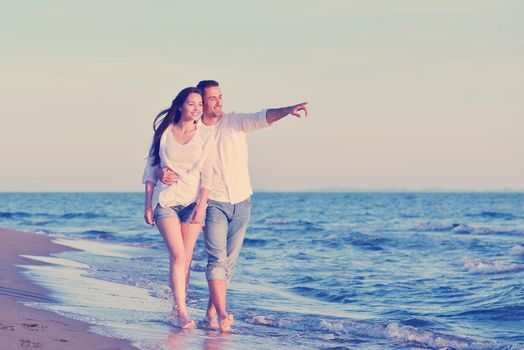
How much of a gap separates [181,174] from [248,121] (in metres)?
0.65

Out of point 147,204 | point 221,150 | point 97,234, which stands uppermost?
point 221,150

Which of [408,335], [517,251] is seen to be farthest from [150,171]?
[517,251]

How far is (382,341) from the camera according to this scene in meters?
7.49

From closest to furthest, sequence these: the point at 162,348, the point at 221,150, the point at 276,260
A: the point at 162,348 < the point at 221,150 < the point at 276,260

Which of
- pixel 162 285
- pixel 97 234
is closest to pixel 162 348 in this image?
pixel 162 285

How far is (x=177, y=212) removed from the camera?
6.67 metres

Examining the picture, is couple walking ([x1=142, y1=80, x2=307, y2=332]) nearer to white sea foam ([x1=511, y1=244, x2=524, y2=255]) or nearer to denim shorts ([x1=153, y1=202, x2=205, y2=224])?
denim shorts ([x1=153, y1=202, x2=205, y2=224])

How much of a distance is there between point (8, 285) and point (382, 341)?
3747 millimetres

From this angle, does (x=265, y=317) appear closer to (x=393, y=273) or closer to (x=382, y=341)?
(x=382, y=341)

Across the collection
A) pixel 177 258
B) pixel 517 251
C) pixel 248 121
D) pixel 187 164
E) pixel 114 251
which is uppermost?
pixel 248 121

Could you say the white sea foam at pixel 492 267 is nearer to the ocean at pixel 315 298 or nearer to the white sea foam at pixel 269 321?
the ocean at pixel 315 298

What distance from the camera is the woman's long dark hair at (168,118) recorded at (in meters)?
6.53

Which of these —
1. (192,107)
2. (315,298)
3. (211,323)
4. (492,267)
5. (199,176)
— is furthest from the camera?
(492,267)

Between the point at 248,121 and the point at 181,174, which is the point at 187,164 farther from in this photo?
the point at 248,121
